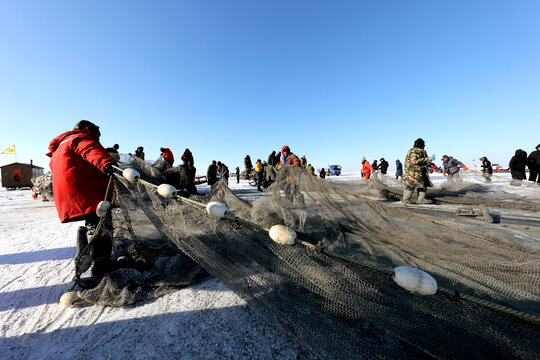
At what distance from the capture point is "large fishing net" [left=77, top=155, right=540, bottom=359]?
101 cm

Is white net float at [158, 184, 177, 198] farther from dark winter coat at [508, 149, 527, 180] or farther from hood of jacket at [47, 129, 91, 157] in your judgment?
dark winter coat at [508, 149, 527, 180]

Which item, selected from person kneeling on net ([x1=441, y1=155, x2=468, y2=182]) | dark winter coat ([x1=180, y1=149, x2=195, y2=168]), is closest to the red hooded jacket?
dark winter coat ([x1=180, y1=149, x2=195, y2=168])

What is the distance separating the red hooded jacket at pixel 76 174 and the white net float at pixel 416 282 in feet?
8.14

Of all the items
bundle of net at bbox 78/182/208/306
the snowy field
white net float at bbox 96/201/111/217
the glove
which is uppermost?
the glove

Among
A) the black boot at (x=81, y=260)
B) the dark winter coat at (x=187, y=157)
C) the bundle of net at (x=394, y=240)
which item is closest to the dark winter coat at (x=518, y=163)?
the bundle of net at (x=394, y=240)

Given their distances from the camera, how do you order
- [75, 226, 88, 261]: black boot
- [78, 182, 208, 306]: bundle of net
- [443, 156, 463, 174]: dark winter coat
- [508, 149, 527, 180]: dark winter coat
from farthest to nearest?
[443, 156, 463, 174]: dark winter coat, [508, 149, 527, 180]: dark winter coat, [75, 226, 88, 261]: black boot, [78, 182, 208, 306]: bundle of net

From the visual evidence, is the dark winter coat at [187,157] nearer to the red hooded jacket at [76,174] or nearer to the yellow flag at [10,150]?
the red hooded jacket at [76,174]

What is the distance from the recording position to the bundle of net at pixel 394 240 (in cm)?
140

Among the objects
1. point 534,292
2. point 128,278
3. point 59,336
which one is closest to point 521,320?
point 534,292

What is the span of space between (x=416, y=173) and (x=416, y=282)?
19.2ft

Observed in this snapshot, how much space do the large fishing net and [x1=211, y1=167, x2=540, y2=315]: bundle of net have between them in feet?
0.04

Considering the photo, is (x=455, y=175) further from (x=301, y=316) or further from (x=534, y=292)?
(x=301, y=316)

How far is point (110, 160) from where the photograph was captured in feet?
6.55

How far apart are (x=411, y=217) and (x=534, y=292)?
4.76ft
